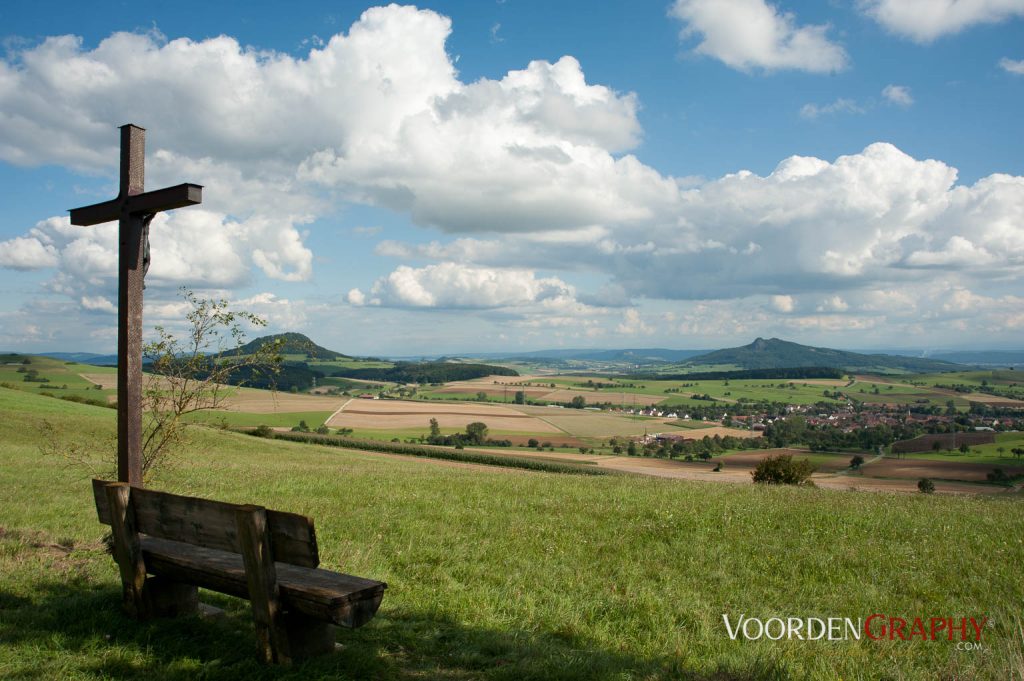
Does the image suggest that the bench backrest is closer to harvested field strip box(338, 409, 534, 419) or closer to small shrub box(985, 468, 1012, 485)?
small shrub box(985, 468, 1012, 485)

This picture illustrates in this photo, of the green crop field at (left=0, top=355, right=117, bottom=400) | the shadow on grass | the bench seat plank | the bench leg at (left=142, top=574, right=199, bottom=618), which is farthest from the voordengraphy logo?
the green crop field at (left=0, top=355, right=117, bottom=400)

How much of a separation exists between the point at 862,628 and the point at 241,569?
6284 millimetres

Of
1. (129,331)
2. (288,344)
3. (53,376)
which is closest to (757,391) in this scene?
(53,376)

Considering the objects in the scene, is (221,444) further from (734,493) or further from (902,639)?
(902,639)

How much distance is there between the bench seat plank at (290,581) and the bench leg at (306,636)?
7.2 inches

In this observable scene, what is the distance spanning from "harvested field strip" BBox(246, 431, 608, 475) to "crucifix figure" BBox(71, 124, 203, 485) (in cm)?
3249

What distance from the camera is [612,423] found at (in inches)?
3558

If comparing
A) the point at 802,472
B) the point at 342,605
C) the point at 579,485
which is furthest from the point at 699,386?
the point at 342,605

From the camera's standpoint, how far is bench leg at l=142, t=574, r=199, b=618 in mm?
6305

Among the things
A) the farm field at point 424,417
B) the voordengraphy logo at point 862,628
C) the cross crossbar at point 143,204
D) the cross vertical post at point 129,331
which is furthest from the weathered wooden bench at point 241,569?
the farm field at point 424,417

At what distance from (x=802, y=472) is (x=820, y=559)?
62.1 feet

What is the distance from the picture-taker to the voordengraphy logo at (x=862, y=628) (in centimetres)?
651

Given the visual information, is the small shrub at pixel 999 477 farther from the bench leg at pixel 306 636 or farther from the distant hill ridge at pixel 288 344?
the bench leg at pixel 306 636

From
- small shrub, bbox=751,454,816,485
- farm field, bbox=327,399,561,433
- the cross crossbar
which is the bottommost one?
farm field, bbox=327,399,561,433
